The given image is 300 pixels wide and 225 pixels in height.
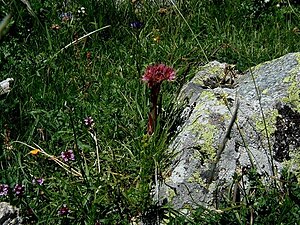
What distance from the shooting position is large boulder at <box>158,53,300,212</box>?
311 centimetres

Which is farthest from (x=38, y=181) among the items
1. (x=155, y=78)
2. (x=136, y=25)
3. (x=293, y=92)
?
(x=136, y=25)

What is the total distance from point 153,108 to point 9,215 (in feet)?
3.42

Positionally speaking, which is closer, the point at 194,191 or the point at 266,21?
the point at 194,191

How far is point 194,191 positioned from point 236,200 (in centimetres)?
24

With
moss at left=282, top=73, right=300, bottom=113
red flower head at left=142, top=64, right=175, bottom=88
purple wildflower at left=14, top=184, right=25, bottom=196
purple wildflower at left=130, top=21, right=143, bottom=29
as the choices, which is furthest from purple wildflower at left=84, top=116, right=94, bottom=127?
purple wildflower at left=130, top=21, right=143, bottom=29

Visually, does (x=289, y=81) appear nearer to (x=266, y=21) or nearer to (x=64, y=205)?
(x=64, y=205)

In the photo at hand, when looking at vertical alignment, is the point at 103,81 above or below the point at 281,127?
below

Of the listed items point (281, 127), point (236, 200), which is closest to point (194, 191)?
point (236, 200)

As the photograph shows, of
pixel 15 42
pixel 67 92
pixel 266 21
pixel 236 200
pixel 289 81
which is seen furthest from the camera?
pixel 266 21

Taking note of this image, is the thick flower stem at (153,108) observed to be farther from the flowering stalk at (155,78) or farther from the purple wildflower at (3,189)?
the purple wildflower at (3,189)

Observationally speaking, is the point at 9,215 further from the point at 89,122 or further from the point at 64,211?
the point at 89,122

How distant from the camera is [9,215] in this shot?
2979 millimetres

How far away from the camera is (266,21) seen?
17.9 ft

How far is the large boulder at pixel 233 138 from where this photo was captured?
123 inches
